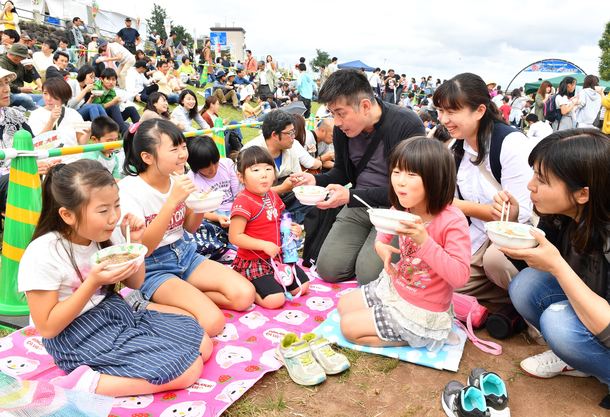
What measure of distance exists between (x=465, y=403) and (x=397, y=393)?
398 mm

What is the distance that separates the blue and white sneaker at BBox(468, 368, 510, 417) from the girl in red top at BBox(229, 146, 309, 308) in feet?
5.13

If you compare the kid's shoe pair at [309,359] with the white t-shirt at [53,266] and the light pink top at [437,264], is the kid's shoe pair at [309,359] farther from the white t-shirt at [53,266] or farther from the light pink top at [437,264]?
the white t-shirt at [53,266]

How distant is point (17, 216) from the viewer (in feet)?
9.60

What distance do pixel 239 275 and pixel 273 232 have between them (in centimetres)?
48

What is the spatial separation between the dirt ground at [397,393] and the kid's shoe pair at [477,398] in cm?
9

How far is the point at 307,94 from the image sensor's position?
1577 centimetres

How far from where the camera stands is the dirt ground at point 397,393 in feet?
7.29

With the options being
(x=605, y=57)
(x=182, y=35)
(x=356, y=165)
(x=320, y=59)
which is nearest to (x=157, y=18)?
(x=182, y=35)

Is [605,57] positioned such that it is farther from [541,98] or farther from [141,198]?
[141,198]

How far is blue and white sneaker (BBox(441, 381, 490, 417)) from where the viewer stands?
206 cm

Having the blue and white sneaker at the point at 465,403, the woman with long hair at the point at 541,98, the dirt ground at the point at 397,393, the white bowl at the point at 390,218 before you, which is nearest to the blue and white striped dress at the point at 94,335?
the dirt ground at the point at 397,393

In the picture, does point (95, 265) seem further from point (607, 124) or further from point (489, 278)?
point (607, 124)

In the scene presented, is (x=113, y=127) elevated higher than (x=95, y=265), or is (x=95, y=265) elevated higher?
(x=113, y=127)

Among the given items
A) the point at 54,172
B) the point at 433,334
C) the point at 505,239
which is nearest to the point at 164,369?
the point at 54,172
